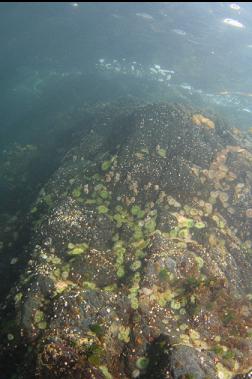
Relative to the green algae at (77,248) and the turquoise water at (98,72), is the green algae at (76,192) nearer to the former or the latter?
the turquoise water at (98,72)

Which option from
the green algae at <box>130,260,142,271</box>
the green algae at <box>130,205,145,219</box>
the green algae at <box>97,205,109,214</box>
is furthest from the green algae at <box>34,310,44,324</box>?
the green algae at <box>130,205,145,219</box>

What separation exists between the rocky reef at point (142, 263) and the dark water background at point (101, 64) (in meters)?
2.22

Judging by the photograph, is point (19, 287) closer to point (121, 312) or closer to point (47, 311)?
point (47, 311)

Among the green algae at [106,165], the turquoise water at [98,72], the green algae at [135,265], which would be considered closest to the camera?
the green algae at [135,265]

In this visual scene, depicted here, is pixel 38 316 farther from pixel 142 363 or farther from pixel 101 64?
pixel 101 64

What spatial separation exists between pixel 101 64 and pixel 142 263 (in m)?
29.6

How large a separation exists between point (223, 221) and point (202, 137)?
405 centimetres

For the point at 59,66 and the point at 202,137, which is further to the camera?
the point at 59,66

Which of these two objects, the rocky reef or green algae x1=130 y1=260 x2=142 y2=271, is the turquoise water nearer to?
the rocky reef

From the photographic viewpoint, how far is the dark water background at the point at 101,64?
62.1 feet

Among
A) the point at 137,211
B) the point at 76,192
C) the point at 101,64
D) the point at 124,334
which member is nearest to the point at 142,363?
the point at 124,334

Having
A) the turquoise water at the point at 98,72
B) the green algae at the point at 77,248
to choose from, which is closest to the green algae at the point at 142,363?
the green algae at the point at 77,248

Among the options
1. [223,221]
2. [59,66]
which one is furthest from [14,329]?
[59,66]

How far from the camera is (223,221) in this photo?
10.8m
